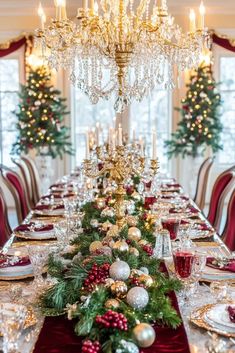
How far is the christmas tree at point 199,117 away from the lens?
764 cm

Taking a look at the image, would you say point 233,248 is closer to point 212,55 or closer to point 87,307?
point 87,307

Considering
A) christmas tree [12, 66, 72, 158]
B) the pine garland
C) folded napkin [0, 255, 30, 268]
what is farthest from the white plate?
christmas tree [12, 66, 72, 158]

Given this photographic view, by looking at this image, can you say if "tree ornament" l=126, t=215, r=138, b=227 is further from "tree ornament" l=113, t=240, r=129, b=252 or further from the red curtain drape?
the red curtain drape

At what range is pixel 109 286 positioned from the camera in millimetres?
1578

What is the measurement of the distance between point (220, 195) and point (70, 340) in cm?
291

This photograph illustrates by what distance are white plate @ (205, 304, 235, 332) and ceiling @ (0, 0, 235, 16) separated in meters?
6.17

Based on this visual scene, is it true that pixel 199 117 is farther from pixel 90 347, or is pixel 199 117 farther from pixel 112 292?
pixel 90 347

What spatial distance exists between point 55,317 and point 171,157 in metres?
6.46

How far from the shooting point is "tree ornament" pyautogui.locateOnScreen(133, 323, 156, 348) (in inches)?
52.6

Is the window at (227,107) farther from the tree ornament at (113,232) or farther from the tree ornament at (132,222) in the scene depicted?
the tree ornament at (113,232)

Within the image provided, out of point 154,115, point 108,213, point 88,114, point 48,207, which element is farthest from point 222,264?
point 88,114

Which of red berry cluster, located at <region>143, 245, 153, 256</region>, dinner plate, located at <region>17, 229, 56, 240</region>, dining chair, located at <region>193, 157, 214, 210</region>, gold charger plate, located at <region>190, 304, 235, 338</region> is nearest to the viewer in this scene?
gold charger plate, located at <region>190, 304, 235, 338</region>

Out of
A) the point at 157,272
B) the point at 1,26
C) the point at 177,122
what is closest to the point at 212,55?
the point at 177,122

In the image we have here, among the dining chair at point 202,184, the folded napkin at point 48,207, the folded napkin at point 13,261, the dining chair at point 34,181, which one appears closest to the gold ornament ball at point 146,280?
the folded napkin at point 13,261
